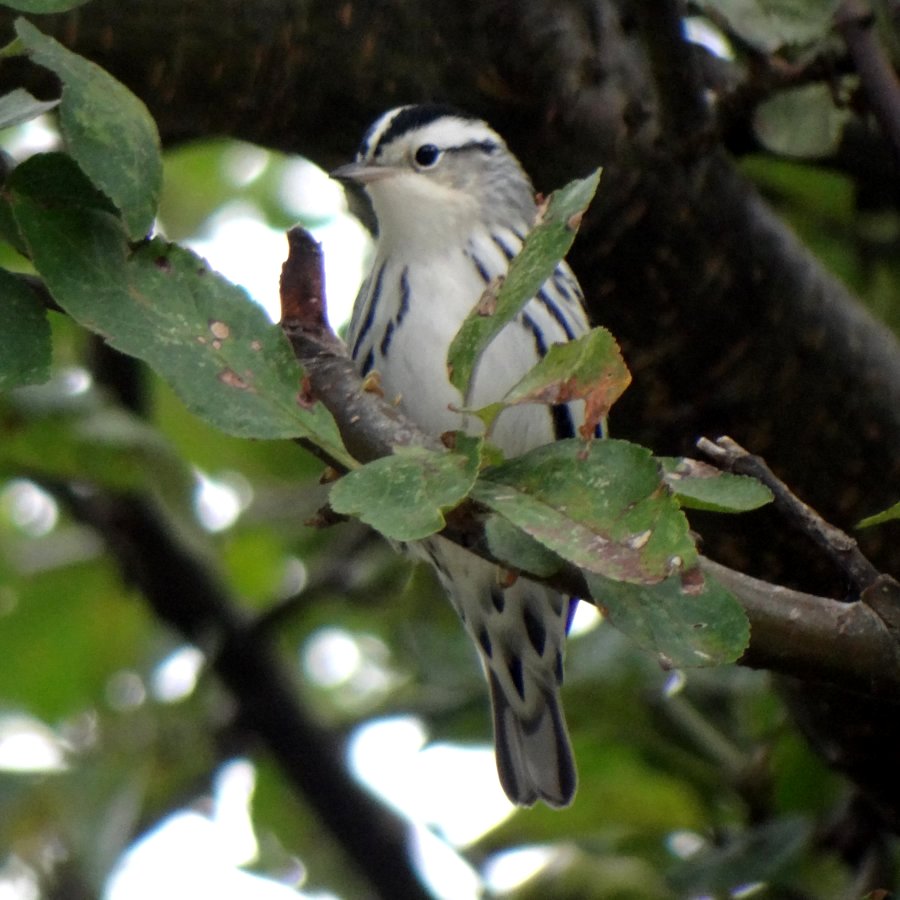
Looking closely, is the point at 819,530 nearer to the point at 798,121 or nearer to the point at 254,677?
the point at 798,121

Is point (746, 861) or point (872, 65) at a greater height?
point (872, 65)

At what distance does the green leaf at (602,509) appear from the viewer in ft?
3.75

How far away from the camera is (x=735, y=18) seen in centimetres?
203

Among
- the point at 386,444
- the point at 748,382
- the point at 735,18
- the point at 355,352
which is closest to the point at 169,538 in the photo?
the point at 355,352

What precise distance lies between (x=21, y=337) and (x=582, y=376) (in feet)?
1.34

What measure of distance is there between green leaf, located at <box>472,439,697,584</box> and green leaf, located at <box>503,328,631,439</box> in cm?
4

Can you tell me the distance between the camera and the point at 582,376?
1.23m

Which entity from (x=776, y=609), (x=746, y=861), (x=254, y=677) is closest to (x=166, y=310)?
(x=776, y=609)

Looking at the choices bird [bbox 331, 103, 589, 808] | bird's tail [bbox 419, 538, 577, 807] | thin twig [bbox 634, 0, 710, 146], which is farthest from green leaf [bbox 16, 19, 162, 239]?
bird's tail [bbox 419, 538, 577, 807]

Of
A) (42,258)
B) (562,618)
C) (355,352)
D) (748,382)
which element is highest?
(42,258)

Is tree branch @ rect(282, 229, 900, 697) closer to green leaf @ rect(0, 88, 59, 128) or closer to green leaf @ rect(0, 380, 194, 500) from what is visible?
green leaf @ rect(0, 88, 59, 128)

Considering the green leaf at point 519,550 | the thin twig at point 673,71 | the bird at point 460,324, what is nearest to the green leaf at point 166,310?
the green leaf at point 519,550

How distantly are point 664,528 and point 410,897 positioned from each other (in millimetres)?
1604

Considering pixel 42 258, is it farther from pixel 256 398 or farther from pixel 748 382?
pixel 748 382
